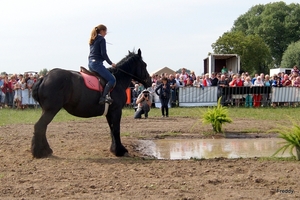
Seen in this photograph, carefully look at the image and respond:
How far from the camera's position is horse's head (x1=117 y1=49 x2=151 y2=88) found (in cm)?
1163

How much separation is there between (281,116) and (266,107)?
18.1 feet

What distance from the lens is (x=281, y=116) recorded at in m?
20.6

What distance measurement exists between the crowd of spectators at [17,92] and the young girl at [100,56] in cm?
1602

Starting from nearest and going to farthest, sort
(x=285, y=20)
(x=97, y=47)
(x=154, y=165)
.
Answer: (x=154, y=165) < (x=97, y=47) < (x=285, y=20)

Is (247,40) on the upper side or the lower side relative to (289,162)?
upper

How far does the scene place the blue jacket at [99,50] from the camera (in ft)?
34.9

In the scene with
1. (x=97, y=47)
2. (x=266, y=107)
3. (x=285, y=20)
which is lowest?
(x=266, y=107)

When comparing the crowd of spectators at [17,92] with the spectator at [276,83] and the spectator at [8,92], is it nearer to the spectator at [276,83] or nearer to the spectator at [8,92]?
the spectator at [8,92]

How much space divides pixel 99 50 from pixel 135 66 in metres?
1.37

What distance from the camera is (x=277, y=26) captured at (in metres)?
83.8

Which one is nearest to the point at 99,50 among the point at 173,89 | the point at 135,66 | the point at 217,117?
the point at 135,66

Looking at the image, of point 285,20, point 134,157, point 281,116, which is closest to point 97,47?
point 134,157

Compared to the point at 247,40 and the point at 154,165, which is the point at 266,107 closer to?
the point at 154,165

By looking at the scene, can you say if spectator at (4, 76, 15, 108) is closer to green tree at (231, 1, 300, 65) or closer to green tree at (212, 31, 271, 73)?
green tree at (212, 31, 271, 73)
